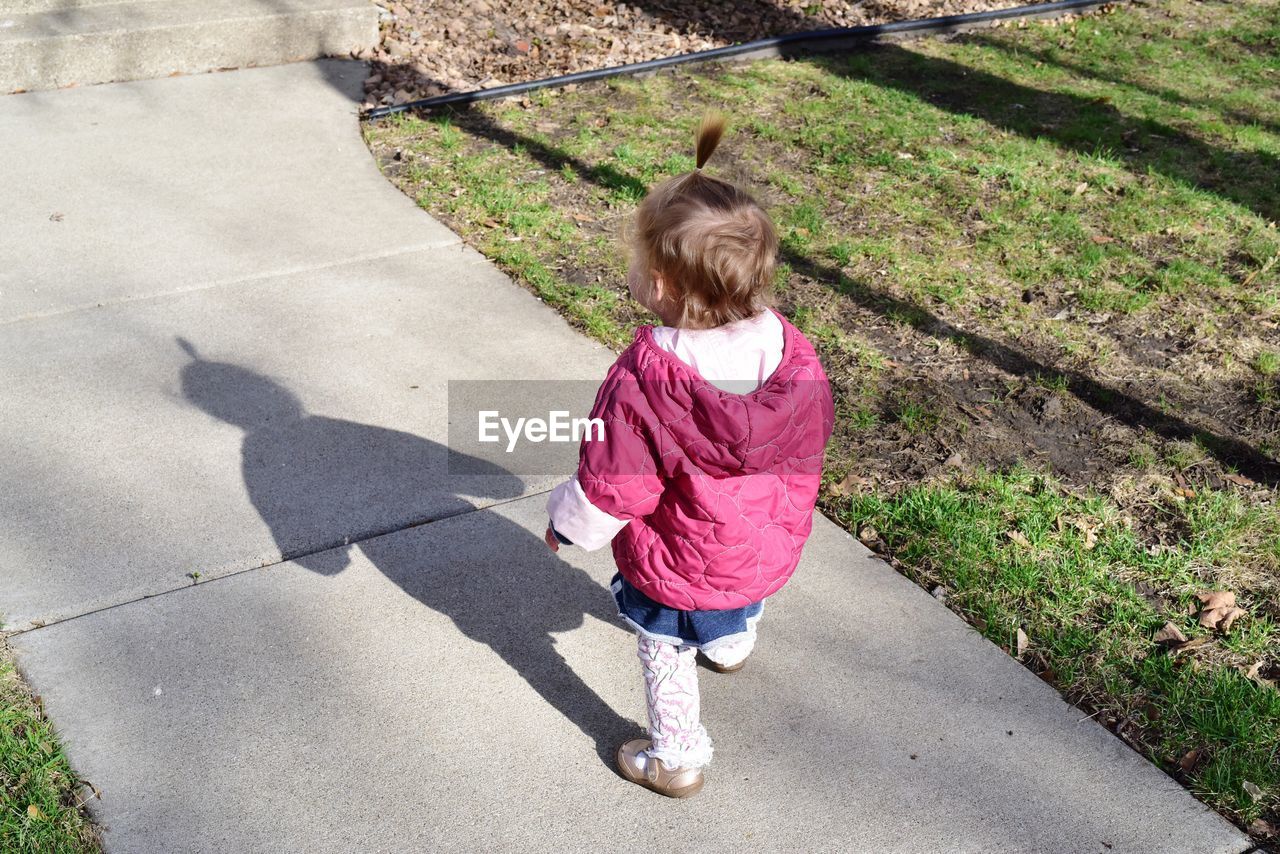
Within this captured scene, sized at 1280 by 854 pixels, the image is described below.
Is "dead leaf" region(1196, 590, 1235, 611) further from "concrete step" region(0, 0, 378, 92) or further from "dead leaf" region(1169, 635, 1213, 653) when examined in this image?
"concrete step" region(0, 0, 378, 92)

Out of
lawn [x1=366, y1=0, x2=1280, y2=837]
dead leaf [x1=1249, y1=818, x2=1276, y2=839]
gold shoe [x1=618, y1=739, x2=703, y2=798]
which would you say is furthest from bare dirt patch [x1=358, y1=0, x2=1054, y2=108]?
dead leaf [x1=1249, y1=818, x2=1276, y2=839]

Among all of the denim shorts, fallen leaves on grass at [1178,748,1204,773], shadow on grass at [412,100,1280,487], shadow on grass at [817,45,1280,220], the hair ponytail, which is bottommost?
fallen leaves on grass at [1178,748,1204,773]

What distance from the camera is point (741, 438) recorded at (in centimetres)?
223

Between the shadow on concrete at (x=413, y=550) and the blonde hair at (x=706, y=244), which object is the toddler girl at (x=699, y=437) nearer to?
the blonde hair at (x=706, y=244)

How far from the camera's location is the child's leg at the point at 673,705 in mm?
2535

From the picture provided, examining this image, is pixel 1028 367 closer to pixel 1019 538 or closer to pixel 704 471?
pixel 1019 538

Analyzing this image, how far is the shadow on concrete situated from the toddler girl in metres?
0.57

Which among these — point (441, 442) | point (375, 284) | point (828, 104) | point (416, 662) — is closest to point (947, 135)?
point (828, 104)

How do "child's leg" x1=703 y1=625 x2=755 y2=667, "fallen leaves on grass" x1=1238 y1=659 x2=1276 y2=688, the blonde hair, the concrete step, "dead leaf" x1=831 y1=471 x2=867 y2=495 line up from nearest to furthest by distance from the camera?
1. the blonde hair
2. "child's leg" x1=703 y1=625 x2=755 y2=667
3. "fallen leaves on grass" x1=1238 y1=659 x2=1276 y2=688
4. "dead leaf" x1=831 y1=471 x2=867 y2=495
5. the concrete step

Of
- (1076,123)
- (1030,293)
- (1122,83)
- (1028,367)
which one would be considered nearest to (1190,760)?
(1028,367)

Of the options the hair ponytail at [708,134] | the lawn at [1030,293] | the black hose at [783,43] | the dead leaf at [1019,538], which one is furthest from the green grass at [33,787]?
the black hose at [783,43]

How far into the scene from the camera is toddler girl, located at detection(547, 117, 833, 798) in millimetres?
2236

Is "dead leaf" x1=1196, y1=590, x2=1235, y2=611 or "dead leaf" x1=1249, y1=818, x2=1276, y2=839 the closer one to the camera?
"dead leaf" x1=1249, y1=818, x2=1276, y2=839

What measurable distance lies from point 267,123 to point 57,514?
355cm
